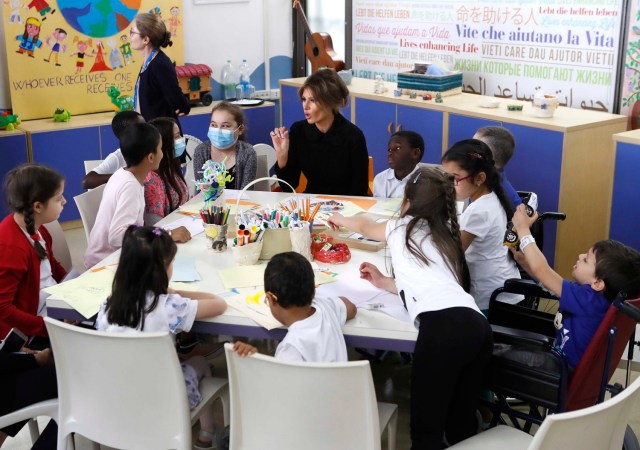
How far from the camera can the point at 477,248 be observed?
3.02 metres

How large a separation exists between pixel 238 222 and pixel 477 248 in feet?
3.01

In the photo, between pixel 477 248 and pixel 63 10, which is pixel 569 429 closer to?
pixel 477 248

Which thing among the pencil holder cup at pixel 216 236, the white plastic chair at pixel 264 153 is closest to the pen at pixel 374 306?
the pencil holder cup at pixel 216 236

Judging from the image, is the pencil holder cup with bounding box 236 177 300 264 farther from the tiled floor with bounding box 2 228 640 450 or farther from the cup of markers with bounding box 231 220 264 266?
the tiled floor with bounding box 2 228 640 450

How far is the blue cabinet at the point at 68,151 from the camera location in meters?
5.50

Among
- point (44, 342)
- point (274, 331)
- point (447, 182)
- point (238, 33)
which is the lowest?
point (44, 342)

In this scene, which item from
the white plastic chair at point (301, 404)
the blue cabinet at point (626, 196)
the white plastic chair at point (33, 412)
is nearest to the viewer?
the white plastic chair at point (301, 404)

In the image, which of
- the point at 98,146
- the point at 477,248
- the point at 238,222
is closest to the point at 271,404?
the point at 238,222

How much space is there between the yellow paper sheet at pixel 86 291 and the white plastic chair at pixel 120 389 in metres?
0.28

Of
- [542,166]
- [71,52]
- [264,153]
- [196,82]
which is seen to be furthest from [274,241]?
[196,82]

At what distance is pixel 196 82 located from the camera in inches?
254

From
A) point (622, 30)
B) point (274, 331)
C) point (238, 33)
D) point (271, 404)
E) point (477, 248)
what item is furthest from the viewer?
point (238, 33)

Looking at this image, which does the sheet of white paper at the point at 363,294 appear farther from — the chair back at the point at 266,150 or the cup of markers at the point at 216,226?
the chair back at the point at 266,150

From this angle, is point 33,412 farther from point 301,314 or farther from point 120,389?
point 301,314
